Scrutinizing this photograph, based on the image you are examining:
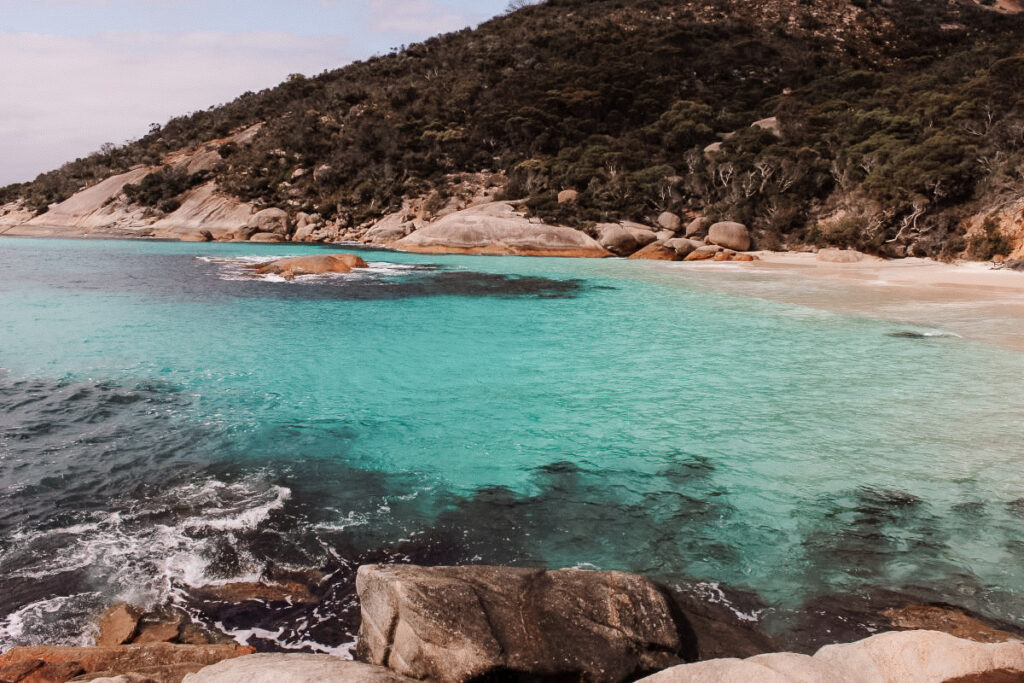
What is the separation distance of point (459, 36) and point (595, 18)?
1756 cm

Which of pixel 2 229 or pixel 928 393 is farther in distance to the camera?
pixel 2 229

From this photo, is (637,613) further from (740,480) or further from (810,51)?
(810,51)

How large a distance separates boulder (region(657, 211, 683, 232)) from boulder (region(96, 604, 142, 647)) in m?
37.6

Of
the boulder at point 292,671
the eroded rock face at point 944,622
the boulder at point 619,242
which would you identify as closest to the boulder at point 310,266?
the boulder at point 619,242

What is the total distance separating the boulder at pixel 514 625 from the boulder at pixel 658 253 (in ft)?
102

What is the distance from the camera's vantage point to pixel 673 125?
5025 centimetres

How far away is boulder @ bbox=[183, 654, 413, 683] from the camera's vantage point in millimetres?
2592

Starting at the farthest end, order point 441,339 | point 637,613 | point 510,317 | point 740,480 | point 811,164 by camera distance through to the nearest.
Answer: point 811,164
point 510,317
point 441,339
point 740,480
point 637,613

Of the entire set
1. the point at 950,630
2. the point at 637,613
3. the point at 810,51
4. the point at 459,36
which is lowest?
the point at 950,630

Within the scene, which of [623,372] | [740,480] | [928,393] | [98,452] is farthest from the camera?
[623,372]

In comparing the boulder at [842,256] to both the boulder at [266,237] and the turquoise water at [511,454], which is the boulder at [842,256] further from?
the boulder at [266,237]

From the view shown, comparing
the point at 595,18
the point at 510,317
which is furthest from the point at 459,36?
the point at 510,317

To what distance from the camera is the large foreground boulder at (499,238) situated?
35.7 meters

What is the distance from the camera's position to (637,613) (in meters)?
3.63
